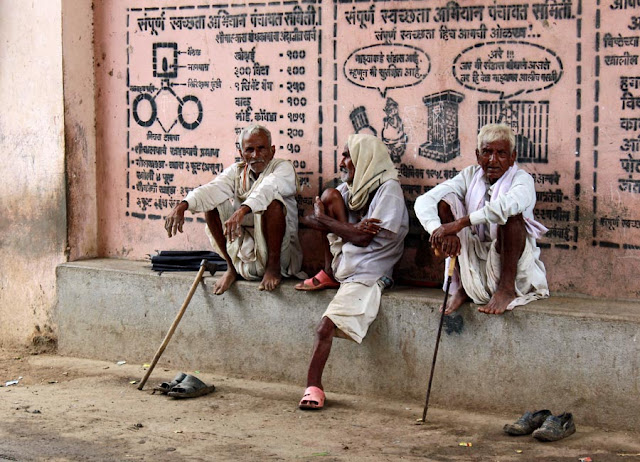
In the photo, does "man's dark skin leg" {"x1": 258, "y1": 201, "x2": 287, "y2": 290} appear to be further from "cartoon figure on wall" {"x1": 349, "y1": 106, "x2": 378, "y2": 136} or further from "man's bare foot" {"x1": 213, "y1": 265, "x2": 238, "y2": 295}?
"cartoon figure on wall" {"x1": 349, "y1": 106, "x2": 378, "y2": 136}

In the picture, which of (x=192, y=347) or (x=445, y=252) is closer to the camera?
(x=445, y=252)

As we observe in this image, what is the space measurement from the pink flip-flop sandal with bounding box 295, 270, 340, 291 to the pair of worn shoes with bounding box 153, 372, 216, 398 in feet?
2.65

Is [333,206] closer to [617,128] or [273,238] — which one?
[273,238]

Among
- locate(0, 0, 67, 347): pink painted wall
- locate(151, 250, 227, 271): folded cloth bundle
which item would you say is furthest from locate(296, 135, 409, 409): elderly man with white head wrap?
locate(0, 0, 67, 347): pink painted wall

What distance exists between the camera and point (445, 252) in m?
5.43

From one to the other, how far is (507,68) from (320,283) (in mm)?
1664

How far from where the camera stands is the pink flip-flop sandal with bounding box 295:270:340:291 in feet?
19.6

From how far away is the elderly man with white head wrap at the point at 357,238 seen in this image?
571cm

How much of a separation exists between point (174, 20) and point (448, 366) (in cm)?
303

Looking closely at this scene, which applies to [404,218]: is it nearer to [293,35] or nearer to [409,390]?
[409,390]

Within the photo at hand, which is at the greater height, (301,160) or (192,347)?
(301,160)

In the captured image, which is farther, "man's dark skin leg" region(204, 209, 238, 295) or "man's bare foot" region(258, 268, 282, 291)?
"man's dark skin leg" region(204, 209, 238, 295)

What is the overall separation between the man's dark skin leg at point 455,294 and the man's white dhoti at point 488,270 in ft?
0.08

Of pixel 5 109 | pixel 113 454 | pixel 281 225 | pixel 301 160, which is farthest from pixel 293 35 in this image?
pixel 113 454
